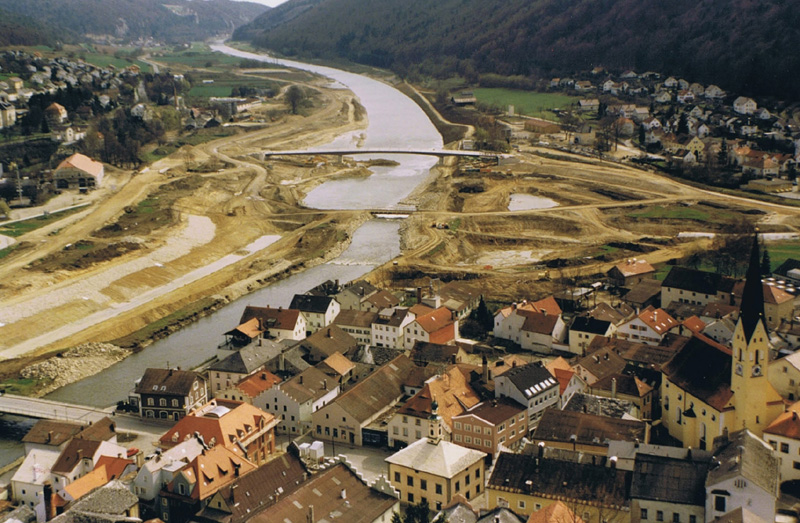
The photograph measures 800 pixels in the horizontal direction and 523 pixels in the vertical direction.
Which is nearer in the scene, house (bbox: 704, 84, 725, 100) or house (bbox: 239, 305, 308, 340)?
house (bbox: 239, 305, 308, 340)

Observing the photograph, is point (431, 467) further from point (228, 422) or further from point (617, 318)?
point (617, 318)

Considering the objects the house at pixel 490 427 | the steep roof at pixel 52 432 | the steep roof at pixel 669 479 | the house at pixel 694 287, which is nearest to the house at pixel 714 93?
the house at pixel 694 287

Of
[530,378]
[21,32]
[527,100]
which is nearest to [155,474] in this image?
[530,378]

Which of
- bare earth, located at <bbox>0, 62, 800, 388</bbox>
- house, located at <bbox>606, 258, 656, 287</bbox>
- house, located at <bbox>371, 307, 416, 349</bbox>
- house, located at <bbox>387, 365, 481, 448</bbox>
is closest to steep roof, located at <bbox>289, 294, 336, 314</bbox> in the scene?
house, located at <bbox>371, 307, 416, 349</bbox>

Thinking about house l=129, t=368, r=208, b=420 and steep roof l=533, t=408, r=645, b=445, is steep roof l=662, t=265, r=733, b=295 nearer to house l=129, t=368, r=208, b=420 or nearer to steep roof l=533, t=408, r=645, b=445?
steep roof l=533, t=408, r=645, b=445

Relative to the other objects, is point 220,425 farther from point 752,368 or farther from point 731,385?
point 752,368

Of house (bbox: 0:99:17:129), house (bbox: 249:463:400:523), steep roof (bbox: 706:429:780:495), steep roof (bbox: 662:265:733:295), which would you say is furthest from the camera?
house (bbox: 0:99:17:129)

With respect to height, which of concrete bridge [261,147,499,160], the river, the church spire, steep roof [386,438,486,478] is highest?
the church spire
